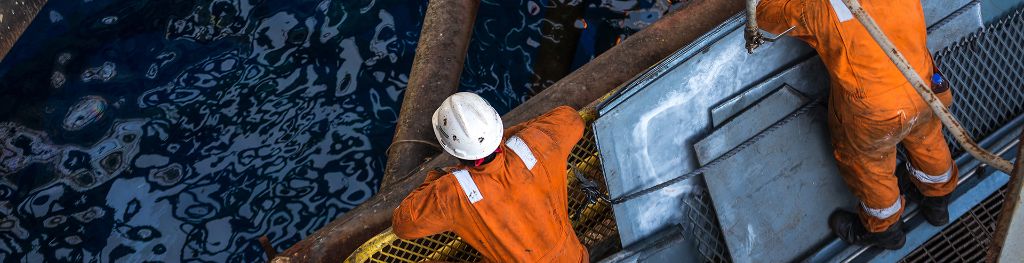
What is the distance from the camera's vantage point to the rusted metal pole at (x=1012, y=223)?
283 centimetres

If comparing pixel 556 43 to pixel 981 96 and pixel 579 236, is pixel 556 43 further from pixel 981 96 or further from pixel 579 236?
pixel 981 96

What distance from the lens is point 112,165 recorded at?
5961mm

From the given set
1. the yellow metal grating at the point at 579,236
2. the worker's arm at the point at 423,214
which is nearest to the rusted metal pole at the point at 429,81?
the yellow metal grating at the point at 579,236

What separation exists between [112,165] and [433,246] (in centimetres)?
303

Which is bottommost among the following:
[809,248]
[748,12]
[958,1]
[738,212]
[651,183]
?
[809,248]

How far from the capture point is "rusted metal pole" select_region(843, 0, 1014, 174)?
114 inches

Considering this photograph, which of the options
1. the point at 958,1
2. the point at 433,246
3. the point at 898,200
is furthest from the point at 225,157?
the point at 958,1

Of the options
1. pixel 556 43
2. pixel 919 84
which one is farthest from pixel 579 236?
pixel 556 43

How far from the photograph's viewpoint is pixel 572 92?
4340 mm

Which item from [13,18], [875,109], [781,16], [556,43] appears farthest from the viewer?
[556,43]

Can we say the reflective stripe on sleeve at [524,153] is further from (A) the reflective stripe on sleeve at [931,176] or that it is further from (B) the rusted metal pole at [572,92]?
(A) the reflective stripe on sleeve at [931,176]

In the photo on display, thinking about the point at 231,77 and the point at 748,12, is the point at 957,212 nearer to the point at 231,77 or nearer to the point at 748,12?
the point at 748,12

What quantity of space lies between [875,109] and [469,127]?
1814mm

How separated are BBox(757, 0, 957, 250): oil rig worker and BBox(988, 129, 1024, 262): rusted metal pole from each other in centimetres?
87
